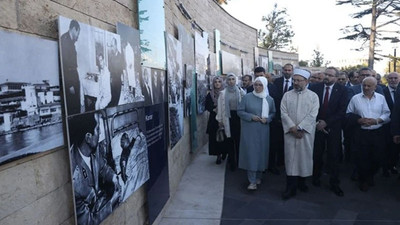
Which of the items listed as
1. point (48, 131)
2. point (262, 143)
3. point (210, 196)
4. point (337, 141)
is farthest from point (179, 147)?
point (48, 131)

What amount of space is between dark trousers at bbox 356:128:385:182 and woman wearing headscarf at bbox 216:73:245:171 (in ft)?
6.44

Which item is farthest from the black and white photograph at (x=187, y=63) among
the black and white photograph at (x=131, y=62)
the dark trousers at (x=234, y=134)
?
the black and white photograph at (x=131, y=62)

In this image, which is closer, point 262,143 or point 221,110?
point 262,143

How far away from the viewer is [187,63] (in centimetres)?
544

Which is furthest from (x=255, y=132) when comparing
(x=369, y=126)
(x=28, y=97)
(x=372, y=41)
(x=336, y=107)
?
(x=372, y=41)

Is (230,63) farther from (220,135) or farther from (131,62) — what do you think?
(131,62)

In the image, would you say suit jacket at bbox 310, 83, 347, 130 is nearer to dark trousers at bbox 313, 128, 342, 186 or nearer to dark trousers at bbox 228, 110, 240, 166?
dark trousers at bbox 313, 128, 342, 186

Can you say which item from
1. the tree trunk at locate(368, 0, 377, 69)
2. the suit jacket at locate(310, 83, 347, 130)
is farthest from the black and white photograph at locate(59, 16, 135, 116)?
the tree trunk at locate(368, 0, 377, 69)

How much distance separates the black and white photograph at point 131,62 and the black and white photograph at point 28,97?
2.78ft

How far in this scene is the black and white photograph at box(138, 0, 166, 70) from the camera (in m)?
3.06

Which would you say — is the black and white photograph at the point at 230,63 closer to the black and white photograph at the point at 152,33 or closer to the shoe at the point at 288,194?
the shoe at the point at 288,194

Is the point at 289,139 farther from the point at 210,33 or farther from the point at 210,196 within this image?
the point at 210,33

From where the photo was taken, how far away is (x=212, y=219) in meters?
3.67

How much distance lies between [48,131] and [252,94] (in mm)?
3430
